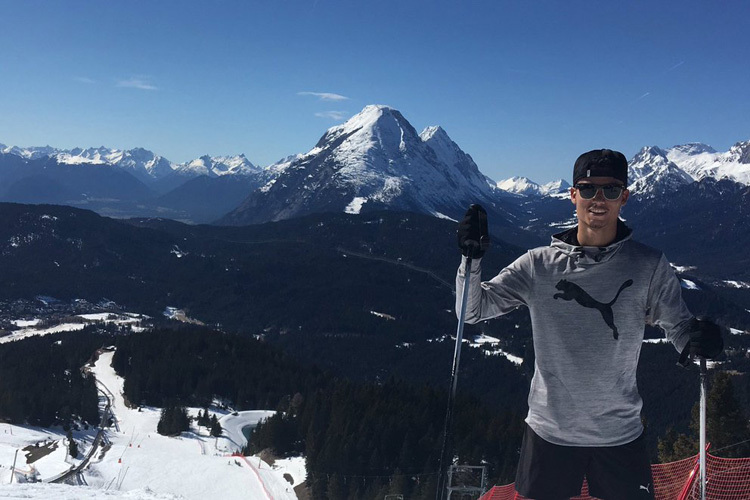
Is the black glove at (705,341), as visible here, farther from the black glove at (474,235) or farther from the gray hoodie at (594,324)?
the black glove at (474,235)

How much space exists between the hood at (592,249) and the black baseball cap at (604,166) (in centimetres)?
48

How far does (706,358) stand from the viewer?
5.23 metres

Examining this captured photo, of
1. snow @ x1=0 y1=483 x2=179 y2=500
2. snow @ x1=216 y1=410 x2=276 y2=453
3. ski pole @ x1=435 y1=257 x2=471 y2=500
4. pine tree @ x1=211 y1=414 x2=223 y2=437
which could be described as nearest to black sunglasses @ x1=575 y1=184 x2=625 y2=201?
ski pole @ x1=435 y1=257 x2=471 y2=500

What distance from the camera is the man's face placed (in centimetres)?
558

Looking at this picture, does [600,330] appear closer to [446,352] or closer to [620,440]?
[620,440]

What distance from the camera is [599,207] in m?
5.64

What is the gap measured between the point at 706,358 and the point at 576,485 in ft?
5.99

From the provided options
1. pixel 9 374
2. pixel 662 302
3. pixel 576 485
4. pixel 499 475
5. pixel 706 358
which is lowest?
pixel 9 374

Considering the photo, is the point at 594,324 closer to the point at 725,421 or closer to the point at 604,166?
the point at 604,166

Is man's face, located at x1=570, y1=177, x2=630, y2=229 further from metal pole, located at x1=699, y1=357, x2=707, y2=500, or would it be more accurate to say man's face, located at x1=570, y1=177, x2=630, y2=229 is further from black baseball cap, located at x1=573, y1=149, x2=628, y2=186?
metal pole, located at x1=699, y1=357, x2=707, y2=500

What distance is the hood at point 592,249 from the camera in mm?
5590

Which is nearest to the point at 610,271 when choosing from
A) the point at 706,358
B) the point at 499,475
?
the point at 706,358

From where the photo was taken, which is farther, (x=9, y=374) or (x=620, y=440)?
(x=9, y=374)

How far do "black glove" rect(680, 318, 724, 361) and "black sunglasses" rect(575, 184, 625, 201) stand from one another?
4.58 feet
